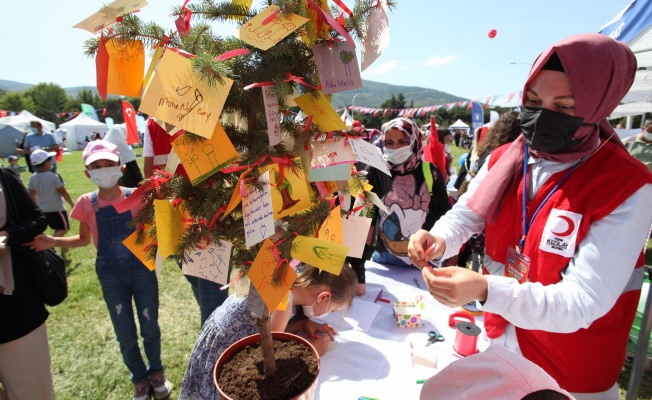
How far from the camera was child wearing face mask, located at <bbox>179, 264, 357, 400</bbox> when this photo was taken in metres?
1.38

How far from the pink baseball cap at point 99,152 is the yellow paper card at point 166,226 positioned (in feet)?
5.13

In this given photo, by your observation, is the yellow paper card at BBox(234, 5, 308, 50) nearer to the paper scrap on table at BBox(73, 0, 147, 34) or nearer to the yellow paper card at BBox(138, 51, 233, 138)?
the yellow paper card at BBox(138, 51, 233, 138)

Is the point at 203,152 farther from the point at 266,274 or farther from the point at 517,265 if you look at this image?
the point at 517,265

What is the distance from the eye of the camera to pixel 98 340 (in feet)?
9.86

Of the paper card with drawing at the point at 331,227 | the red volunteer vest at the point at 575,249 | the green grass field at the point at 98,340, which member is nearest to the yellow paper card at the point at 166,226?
the paper card with drawing at the point at 331,227

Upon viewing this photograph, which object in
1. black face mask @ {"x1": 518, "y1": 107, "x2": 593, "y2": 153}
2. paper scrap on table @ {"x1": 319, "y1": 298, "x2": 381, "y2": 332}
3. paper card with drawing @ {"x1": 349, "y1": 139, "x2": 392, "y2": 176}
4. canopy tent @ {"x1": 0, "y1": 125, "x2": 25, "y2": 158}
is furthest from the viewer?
canopy tent @ {"x1": 0, "y1": 125, "x2": 25, "y2": 158}

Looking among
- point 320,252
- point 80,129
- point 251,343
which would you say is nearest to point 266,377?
point 251,343

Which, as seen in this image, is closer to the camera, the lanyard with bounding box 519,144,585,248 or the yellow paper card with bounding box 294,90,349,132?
the yellow paper card with bounding box 294,90,349,132

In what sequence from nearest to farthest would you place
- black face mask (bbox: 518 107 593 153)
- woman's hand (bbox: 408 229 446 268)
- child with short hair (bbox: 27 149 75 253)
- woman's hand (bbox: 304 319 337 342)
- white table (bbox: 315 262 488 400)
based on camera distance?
black face mask (bbox: 518 107 593 153) → woman's hand (bbox: 408 229 446 268) → white table (bbox: 315 262 488 400) → woman's hand (bbox: 304 319 337 342) → child with short hair (bbox: 27 149 75 253)

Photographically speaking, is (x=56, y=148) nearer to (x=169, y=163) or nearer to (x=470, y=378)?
(x=169, y=163)

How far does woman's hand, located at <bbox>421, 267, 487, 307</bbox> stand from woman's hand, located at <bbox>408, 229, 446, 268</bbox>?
0.23 m

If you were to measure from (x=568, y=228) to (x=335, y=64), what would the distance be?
0.82 metres

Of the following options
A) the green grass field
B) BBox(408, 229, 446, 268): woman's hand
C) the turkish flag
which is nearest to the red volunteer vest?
BBox(408, 229, 446, 268): woman's hand

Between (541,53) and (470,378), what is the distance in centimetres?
102
